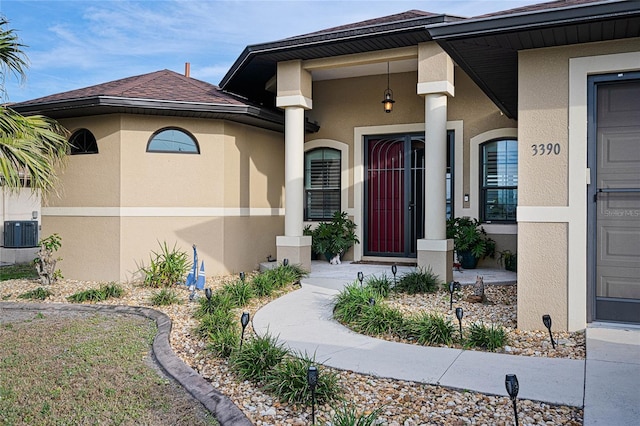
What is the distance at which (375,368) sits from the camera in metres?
4.28

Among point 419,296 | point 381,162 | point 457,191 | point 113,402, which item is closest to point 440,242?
point 419,296

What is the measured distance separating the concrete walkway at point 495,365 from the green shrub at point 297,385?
550 millimetres

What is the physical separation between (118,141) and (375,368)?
668 centimetres

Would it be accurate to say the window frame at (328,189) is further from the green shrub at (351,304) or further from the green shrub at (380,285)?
the green shrub at (351,304)

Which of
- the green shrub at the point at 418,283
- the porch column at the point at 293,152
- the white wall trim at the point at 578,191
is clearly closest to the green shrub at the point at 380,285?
the green shrub at the point at 418,283

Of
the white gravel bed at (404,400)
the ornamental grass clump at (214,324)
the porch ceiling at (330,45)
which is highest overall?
the porch ceiling at (330,45)

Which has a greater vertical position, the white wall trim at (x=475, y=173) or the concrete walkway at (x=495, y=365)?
the white wall trim at (x=475, y=173)

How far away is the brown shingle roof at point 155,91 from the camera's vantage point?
878cm

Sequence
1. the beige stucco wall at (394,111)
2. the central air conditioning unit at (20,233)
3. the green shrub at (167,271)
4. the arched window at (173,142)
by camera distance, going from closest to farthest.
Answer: the green shrub at (167,271)
the arched window at (173,142)
the beige stucco wall at (394,111)
the central air conditioning unit at (20,233)

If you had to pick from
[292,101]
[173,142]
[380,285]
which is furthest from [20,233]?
[380,285]

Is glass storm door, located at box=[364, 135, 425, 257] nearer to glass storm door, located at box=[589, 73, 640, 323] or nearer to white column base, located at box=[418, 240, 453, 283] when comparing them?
white column base, located at box=[418, 240, 453, 283]

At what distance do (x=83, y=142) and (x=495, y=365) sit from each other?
825cm

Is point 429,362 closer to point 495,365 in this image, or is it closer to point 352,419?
point 495,365

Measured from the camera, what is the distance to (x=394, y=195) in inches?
415
